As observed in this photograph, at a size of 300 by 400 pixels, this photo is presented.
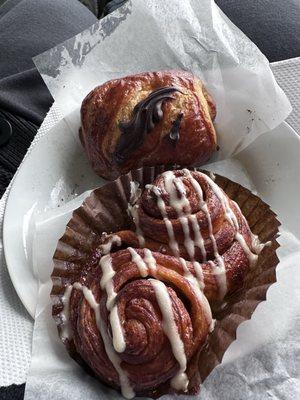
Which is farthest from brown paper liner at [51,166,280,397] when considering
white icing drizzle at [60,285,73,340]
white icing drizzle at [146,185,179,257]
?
white icing drizzle at [146,185,179,257]

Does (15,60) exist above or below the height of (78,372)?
above

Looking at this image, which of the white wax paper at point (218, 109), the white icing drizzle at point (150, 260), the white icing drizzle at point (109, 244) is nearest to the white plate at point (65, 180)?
the white wax paper at point (218, 109)

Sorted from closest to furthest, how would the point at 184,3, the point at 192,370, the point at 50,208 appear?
1. the point at 192,370
2. the point at 50,208
3. the point at 184,3

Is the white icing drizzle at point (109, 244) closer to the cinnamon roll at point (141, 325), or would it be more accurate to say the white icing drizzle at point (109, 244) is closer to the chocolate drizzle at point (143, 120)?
the cinnamon roll at point (141, 325)

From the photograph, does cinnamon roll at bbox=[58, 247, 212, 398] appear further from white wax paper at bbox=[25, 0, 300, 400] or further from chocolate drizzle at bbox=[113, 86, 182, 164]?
chocolate drizzle at bbox=[113, 86, 182, 164]

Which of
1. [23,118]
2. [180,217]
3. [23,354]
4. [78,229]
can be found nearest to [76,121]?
[23,118]

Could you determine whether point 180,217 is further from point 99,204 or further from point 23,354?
point 23,354
